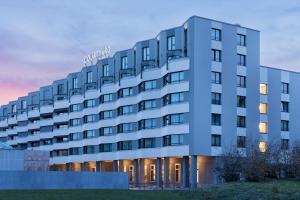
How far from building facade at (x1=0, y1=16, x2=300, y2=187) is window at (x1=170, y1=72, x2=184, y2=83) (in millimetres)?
163

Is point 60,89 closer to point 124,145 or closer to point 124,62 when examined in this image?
point 124,62

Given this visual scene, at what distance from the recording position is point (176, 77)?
9231cm

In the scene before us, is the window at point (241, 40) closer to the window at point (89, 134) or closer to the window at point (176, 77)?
the window at point (176, 77)

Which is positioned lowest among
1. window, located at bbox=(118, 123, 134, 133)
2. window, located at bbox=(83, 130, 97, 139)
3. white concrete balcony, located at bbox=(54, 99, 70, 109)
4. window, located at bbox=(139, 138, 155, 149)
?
window, located at bbox=(139, 138, 155, 149)

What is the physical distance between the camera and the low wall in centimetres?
6456

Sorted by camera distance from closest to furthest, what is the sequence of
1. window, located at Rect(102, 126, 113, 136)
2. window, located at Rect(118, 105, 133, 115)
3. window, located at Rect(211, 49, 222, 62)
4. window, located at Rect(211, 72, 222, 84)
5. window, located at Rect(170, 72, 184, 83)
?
window, located at Rect(170, 72, 184, 83), window, located at Rect(211, 72, 222, 84), window, located at Rect(211, 49, 222, 62), window, located at Rect(118, 105, 133, 115), window, located at Rect(102, 126, 113, 136)

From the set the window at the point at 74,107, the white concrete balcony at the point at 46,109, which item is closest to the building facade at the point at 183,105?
the window at the point at 74,107

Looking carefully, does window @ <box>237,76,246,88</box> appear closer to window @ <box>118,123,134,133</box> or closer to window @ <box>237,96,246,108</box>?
window @ <box>237,96,246,108</box>

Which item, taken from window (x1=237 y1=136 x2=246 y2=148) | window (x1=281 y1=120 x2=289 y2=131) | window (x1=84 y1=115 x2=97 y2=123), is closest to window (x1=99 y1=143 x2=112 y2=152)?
window (x1=84 y1=115 x2=97 y2=123)

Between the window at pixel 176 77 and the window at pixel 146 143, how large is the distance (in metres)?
12.1

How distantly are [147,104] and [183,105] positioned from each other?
13.0 metres

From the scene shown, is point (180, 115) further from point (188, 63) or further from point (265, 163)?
point (265, 163)

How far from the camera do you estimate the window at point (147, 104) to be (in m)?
100

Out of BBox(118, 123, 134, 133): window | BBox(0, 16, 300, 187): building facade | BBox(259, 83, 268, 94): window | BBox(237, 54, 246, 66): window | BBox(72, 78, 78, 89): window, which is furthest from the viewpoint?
BBox(72, 78, 78, 89): window
